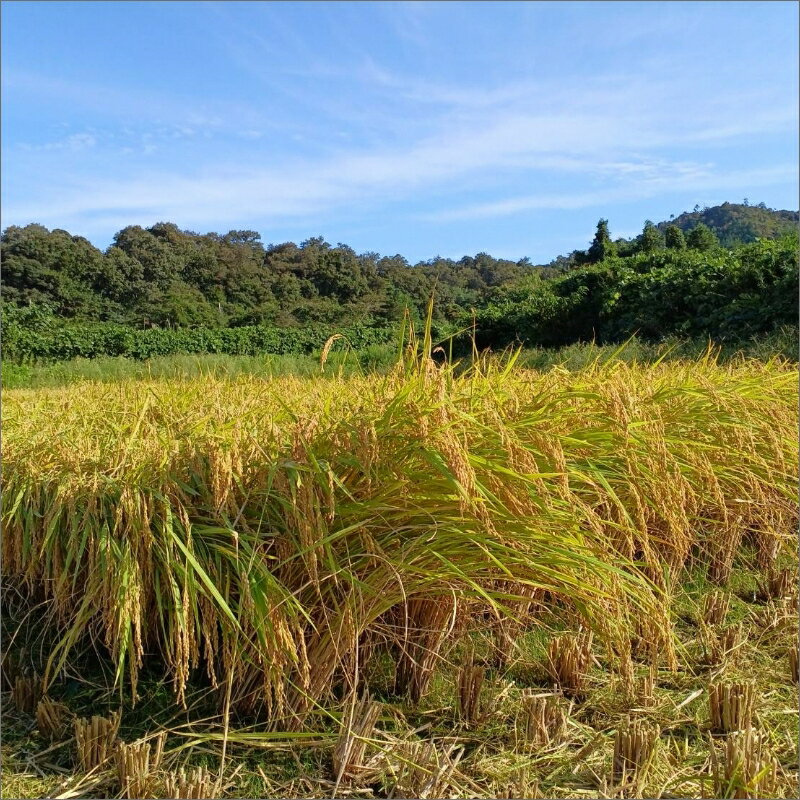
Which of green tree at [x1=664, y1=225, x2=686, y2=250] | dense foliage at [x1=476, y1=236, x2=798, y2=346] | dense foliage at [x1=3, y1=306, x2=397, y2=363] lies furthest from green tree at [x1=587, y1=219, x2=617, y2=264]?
dense foliage at [x1=3, y1=306, x2=397, y2=363]

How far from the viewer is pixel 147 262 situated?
83.3 ft

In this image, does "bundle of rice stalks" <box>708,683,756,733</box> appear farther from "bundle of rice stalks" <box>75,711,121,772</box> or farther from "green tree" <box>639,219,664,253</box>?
"green tree" <box>639,219,664,253</box>

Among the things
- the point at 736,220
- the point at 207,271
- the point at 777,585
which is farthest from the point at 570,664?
the point at 736,220

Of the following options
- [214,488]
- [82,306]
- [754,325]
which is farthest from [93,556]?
[82,306]

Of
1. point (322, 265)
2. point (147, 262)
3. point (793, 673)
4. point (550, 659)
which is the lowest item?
point (793, 673)

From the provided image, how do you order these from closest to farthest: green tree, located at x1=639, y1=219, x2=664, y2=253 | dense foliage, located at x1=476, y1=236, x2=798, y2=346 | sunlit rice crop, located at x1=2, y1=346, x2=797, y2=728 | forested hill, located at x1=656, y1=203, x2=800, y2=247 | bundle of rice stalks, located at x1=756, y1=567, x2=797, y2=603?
1. sunlit rice crop, located at x1=2, y1=346, x2=797, y2=728
2. bundle of rice stalks, located at x1=756, y1=567, x2=797, y2=603
3. dense foliage, located at x1=476, y1=236, x2=798, y2=346
4. green tree, located at x1=639, y1=219, x2=664, y2=253
5. forested hill, located at x1=656, y1=203, x2=800, y2=247

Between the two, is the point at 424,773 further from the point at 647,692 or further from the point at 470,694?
the point at 647,692

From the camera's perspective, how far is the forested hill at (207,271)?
1504 centimetres

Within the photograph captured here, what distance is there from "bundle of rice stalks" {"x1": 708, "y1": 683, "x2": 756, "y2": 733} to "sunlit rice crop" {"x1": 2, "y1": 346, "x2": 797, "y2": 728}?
0.19 m

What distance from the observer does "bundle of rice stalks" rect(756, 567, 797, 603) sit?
260 centimetres

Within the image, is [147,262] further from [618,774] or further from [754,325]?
[618,774]

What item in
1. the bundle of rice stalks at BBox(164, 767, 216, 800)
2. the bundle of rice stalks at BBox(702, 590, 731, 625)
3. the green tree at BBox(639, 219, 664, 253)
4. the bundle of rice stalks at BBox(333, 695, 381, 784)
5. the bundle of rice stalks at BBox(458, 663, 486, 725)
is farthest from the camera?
the green tree at BBox(639, 219, 664, 253)

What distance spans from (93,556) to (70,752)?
1.53 ft

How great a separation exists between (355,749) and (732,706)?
3.22 ft
